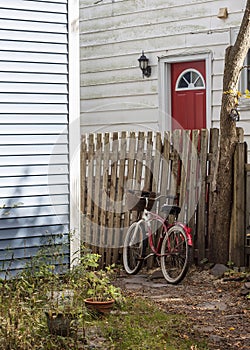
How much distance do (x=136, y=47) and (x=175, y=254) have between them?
4736mm

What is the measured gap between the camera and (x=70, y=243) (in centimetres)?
880

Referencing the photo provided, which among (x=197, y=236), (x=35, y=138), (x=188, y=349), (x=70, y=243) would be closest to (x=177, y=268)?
(x=197, y=236)

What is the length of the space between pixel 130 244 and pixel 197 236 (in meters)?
0.86

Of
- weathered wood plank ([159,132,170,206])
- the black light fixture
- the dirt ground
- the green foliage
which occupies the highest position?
the black light fixture

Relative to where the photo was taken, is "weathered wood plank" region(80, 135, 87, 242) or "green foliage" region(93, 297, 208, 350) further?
"weathered wood plank" region(80, 135, 87, 242)

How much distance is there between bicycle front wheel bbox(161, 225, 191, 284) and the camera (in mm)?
9398

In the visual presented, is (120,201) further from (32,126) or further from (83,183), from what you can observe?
(32,126)

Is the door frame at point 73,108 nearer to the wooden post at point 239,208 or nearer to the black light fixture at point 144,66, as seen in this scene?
the wooden post at point 239,208

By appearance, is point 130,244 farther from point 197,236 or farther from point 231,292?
point 231,292

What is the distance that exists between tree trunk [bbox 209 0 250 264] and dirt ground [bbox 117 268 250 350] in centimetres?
40

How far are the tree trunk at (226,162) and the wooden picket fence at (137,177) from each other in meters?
0.16

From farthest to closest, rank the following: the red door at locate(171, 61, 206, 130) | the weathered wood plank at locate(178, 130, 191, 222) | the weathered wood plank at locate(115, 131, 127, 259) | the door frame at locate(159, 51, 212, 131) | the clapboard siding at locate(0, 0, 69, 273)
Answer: the door frame at locate(159, 51, 212, 131)
the red door at locate(171, 61, 206, 130)
the weathered wood plank at locate(115, 131, 127, 259)
the weathered wood plank at locate(178, 130, 191, 222)
the clapboard siding at locate(0, 0, 69, 273)

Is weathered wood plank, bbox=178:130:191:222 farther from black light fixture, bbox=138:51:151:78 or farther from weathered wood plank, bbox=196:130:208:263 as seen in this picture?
black light fixture, bbox=138:51:151:78

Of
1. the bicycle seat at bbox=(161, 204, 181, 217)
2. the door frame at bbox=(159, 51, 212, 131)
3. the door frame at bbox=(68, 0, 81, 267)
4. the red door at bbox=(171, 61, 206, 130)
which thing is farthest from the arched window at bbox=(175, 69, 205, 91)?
the door frame at bbox=(68, 0, 81, 267)
